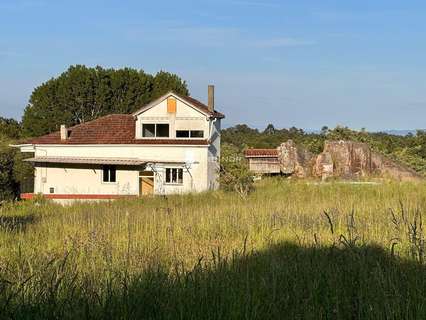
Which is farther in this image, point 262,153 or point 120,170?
point 262,153

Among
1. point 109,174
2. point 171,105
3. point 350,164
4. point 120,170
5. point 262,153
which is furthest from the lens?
point 262,153

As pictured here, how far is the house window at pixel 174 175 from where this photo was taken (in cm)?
3834

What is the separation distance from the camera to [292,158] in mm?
40250

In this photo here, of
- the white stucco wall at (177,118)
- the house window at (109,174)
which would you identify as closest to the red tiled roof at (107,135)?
the white stucco wall at (177,118)

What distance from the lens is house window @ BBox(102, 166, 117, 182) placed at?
39.6 meters

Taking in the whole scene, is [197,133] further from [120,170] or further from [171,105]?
[120,170]

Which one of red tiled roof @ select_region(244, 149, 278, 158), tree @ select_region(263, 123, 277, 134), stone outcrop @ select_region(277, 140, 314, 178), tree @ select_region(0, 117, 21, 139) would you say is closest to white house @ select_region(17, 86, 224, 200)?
stone outcrop @ select_region(277, 140, 314, 178)

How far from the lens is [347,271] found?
5.05 meters

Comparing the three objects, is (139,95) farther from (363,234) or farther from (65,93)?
(363,234)

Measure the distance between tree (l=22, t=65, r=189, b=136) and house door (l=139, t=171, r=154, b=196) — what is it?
22.2m

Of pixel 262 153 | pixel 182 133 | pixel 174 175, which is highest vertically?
pixel 182 133

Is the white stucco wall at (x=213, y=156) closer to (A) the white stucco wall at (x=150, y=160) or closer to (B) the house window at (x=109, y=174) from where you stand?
(A) the white stucco wall at (x=150, y=160)

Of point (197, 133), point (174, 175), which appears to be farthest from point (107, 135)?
point (197, 133)

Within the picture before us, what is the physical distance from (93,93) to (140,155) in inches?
976
